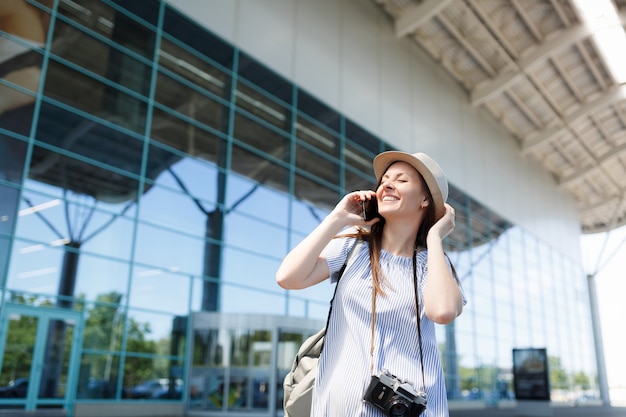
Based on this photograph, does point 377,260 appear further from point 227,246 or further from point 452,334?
point 452,334

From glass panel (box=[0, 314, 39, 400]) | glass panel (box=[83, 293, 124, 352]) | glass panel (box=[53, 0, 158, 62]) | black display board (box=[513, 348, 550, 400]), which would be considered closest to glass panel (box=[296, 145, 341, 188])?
glass panel (box=[53, 0, 158, 62])

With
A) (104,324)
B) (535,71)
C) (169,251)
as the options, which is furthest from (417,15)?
(104,324)

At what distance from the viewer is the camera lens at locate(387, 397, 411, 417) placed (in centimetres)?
139

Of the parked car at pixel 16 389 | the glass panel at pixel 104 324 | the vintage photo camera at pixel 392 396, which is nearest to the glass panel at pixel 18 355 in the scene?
the parked car at pixel 16 389

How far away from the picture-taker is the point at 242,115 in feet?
47.6

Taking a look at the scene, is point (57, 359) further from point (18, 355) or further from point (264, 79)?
point (264, 79)

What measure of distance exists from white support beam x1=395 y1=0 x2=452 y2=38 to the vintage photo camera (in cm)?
1922

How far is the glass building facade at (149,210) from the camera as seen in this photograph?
33.5 ft

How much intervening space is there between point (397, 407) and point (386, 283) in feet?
1.12

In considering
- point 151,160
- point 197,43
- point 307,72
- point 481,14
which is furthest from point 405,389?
point 481,14

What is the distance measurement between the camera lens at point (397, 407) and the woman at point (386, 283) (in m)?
0.04

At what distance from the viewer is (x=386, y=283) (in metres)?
1.62

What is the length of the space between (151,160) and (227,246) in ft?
8.42

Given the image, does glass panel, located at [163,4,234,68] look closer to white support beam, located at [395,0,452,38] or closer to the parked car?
the parked car
